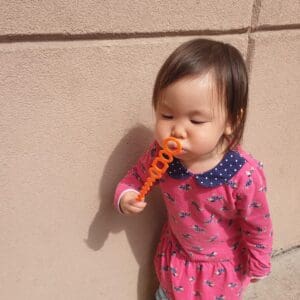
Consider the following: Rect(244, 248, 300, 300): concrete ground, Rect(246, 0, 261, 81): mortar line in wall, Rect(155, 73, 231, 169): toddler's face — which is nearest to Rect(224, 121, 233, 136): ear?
Rect(155, 73, 231, 169): toddler's face

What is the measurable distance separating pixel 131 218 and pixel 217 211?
403 millimetres

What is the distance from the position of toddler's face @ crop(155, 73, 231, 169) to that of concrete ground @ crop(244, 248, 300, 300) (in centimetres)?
124

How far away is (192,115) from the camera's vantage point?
1271 mm

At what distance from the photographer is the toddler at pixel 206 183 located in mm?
1269

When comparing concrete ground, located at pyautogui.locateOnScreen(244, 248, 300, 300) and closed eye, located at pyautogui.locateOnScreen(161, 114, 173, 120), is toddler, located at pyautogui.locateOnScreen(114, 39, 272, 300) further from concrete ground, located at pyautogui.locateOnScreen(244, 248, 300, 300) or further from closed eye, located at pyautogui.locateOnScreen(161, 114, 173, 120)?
concrete ground, located at pyautogui.locateOnScreen(244, 248, 300, 300)

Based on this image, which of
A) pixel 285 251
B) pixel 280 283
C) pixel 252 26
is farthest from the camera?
pixel 285 251

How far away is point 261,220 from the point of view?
151cm

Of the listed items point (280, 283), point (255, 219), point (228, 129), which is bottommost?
point (280, 283)

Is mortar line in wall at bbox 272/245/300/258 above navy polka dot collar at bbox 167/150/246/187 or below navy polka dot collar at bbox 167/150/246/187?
below

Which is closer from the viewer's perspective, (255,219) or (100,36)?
(100,36)

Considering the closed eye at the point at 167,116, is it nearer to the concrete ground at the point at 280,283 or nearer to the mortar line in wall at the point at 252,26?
the mortar line in wall at the point at 252,26

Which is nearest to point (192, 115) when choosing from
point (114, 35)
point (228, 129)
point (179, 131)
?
point (179, 131)

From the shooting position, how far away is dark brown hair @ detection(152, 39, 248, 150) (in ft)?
4.12

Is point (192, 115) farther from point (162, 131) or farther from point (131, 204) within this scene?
point (131, 204)
